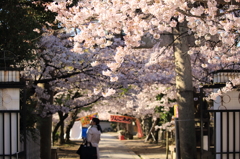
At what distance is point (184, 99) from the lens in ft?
35.3

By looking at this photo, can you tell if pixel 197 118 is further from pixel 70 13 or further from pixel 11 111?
pixel 11 111

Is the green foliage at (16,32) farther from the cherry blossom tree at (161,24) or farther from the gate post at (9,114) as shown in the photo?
the gate post at (9,114)

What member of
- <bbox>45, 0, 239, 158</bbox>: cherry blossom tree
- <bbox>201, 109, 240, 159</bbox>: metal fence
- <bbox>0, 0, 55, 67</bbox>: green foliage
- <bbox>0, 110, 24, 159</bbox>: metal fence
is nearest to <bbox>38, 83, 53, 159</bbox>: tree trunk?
<bbox>0, 0, 55, 67</bbox>: green foliage

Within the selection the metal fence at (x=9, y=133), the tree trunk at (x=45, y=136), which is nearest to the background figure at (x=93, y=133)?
the metal fence at (x=9, y=133)

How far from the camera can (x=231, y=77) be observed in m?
8.45

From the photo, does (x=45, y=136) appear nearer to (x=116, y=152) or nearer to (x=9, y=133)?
(x=9, y=133)

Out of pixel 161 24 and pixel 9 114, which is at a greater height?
pixel 161 24

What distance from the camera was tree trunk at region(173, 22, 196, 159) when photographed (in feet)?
34.5

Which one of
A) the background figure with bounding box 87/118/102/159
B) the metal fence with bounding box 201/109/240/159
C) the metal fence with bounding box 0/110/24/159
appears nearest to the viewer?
the metal fence with bounding box 0/110/24/159

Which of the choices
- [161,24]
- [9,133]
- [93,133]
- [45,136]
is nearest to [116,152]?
[45,136]

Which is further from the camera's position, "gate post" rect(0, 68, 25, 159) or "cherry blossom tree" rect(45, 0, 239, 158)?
"gate post" rect(0, 68, 25, 159)

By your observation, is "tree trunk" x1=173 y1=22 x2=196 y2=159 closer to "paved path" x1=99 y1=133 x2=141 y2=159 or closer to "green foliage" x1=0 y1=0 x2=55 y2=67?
"green foliage" x1=0 y1=0 x2=55 y2=67

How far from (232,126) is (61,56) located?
5.94 m

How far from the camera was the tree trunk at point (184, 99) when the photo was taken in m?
A: 10.5
